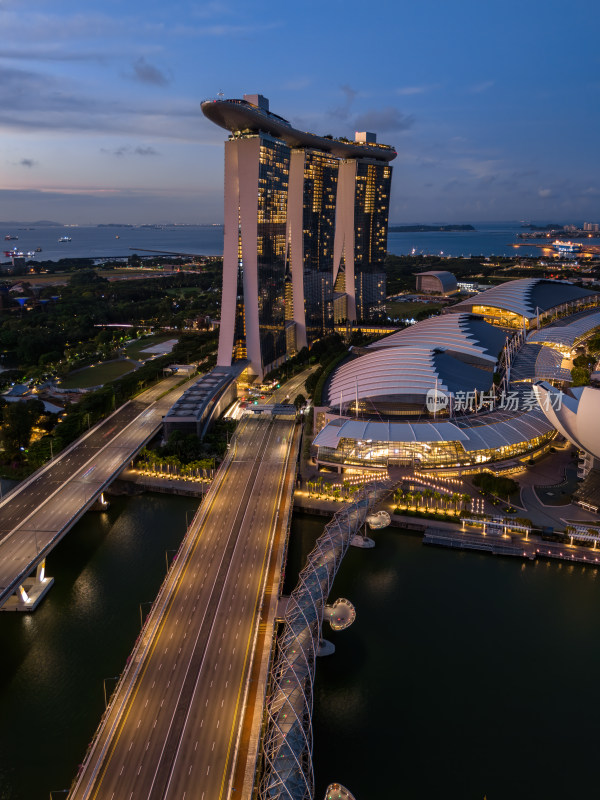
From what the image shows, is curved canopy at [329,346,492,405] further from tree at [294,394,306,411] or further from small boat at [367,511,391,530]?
small boat at [367,511,391,530]

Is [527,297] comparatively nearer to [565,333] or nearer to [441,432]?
[565,333]

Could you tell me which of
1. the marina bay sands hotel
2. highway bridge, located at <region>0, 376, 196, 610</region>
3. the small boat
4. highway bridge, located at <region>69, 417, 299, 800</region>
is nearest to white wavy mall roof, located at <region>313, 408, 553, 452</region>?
the small boat

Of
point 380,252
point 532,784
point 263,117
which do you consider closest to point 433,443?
point 532,784

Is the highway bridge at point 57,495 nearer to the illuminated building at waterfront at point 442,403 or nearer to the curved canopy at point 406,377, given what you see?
the illuminated building at waterfront at point 442,403

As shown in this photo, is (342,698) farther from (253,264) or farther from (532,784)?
(253,264)

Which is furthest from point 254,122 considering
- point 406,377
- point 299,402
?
point 406,377

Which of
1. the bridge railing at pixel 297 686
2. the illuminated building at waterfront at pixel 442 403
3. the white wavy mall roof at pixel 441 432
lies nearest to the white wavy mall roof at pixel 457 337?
the illuminated building at waterfront at pixel 442 403
